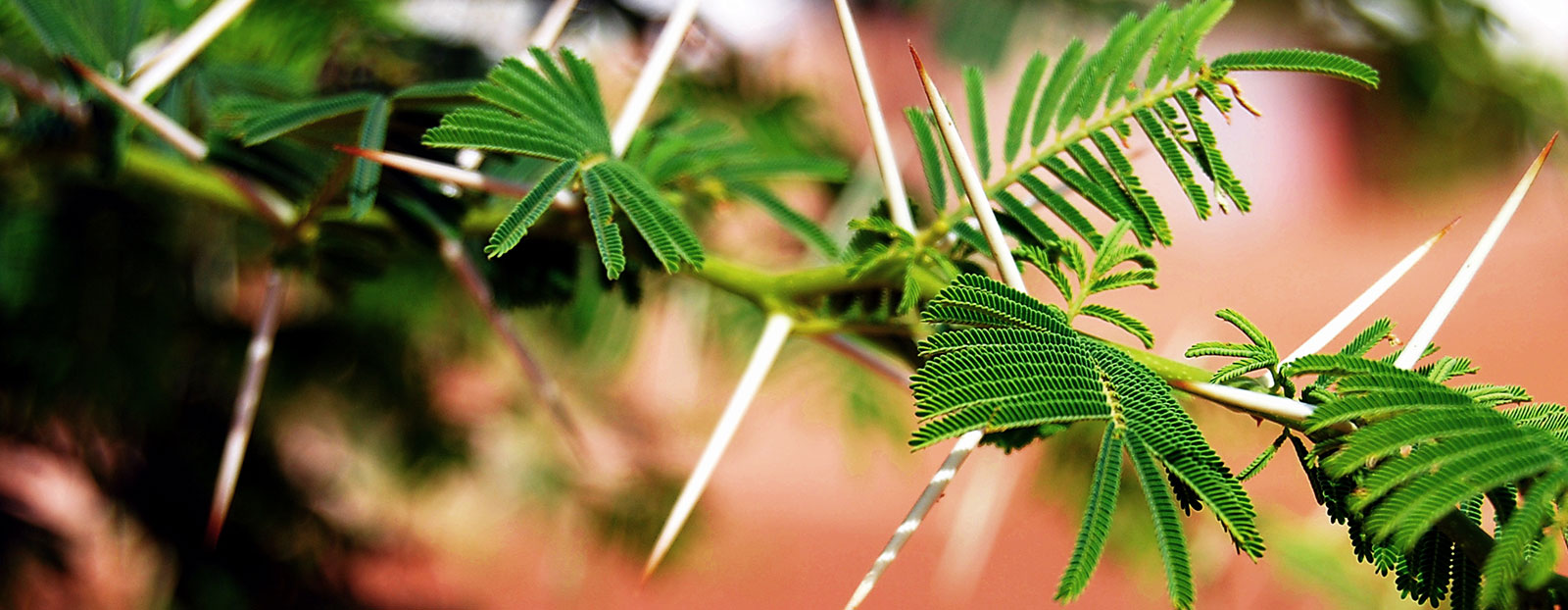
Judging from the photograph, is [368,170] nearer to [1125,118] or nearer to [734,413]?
[734,413]

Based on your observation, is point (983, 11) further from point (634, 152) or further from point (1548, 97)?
point (1548, 97)

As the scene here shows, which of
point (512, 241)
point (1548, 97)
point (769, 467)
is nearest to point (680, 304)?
point (512, 241)

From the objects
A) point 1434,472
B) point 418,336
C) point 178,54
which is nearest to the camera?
point 1434,472

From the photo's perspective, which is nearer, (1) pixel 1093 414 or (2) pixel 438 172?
(1) pixel 1093 414

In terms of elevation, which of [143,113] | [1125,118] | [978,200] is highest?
[1125,118]

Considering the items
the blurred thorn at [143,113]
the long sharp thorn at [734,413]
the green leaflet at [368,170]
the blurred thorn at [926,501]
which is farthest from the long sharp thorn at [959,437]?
the blurred thorn at [143,113]

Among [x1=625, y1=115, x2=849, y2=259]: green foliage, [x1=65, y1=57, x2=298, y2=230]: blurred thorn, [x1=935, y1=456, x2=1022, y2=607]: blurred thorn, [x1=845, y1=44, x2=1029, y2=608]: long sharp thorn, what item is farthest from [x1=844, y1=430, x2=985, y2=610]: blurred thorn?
[x1=935, y1=456, x2=1022, y2=607]: blurred thorn

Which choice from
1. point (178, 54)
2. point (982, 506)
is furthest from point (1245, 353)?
point (982, 506)
